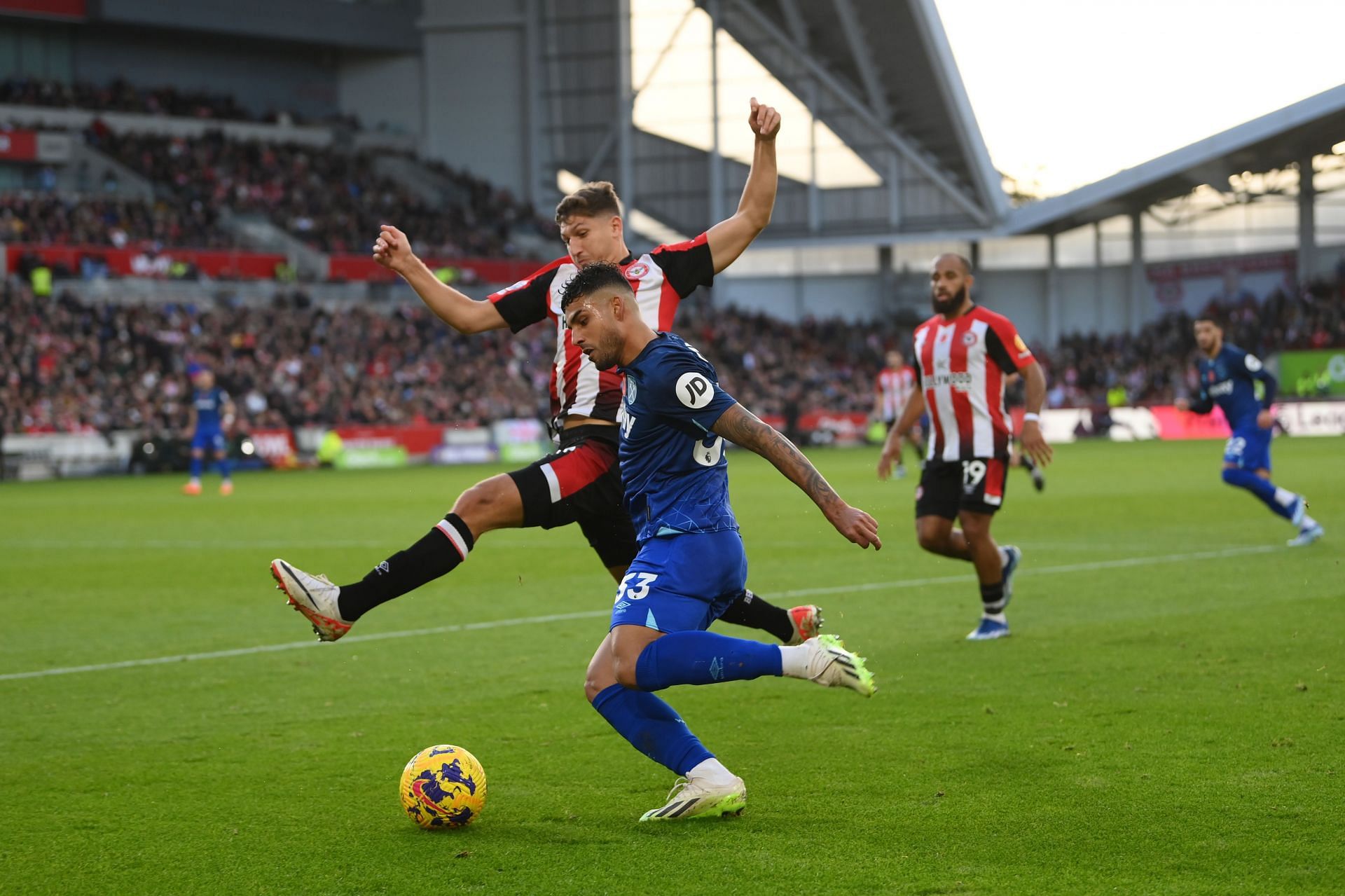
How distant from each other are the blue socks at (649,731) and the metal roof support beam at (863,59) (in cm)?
5169

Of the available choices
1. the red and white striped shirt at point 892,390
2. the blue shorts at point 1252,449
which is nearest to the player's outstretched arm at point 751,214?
the blue shorts at point 1252,449

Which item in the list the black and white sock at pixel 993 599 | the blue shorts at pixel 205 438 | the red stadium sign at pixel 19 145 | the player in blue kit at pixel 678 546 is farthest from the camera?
the red stadium sign at pixel 19 145

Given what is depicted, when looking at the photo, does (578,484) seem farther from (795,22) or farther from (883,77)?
(883,77)

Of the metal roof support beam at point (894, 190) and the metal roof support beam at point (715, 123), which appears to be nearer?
the metal roof support beam at point (715, 123)

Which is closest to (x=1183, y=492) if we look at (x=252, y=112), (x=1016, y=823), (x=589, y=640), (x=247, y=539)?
(x=247, y=539)

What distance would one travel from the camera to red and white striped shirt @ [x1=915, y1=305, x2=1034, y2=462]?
9.43m

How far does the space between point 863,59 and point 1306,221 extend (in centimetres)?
1749

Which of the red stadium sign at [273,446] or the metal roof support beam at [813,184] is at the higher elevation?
the metal roof support beam at [813,184]

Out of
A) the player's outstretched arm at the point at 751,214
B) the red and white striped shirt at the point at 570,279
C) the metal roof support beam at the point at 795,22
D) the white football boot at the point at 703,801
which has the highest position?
the metal roof support beam at the point at 795,22

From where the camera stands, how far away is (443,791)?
5.04 m

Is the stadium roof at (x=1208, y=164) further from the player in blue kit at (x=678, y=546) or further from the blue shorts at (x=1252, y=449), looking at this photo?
the player in blue kit at (x=678, y=546)

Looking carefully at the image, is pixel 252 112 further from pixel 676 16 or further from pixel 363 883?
pixel 363 883

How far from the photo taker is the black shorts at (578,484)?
6.18m

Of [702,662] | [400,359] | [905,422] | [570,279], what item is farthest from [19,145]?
[702,662]
